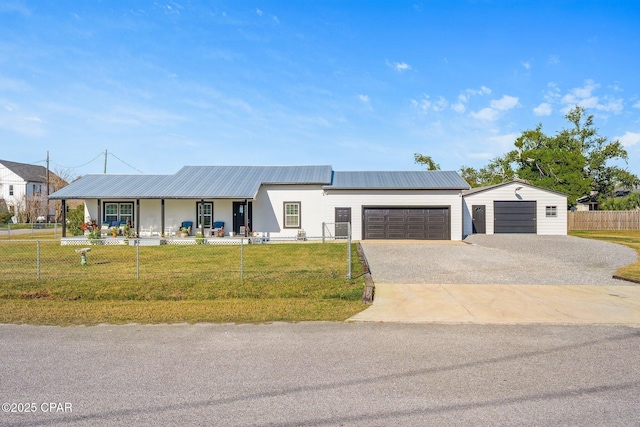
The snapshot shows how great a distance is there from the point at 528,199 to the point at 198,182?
69.1 feet

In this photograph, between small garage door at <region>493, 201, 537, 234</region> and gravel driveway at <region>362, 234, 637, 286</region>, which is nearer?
gravel driveway at <region>362, 234, 637, 286</region>

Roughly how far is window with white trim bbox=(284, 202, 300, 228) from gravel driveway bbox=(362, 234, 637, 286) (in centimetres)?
681

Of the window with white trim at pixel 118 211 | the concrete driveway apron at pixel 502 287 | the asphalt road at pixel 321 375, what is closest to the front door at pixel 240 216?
the window with white trim at pixel 118 211

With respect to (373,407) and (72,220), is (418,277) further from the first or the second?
(72,220)

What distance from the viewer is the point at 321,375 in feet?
13.5

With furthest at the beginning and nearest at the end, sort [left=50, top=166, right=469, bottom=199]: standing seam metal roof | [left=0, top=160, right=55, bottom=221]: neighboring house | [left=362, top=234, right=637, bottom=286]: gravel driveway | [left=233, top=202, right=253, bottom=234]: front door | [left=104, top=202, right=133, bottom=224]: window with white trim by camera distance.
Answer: [left=0, top=160, right=55, bottom=221]: neighboring house → [left=104, top=202, right=133, bottom=224]: window with white trim → [left=233, top=202, right=253, bottom=234]: front door → [left=50, top=166, right=469, bottom=199]: standing seam metal roof → [left=362, top=234, right=637, bottom=286]: gravel driveway

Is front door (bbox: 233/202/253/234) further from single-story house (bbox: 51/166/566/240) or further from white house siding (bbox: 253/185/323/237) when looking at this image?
white house siding (bbox: 253/185/323/237)

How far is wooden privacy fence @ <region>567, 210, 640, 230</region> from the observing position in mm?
32312

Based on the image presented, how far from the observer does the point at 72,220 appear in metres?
24.0

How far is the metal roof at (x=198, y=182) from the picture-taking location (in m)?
21.9

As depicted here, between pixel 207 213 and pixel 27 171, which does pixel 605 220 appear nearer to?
pixel 207 213

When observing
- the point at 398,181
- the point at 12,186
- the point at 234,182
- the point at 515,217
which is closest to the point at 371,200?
the point at 398,181

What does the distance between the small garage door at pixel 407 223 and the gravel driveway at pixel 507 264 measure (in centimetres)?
373

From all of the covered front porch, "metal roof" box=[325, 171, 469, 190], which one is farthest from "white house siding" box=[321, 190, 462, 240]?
the covered front porch
